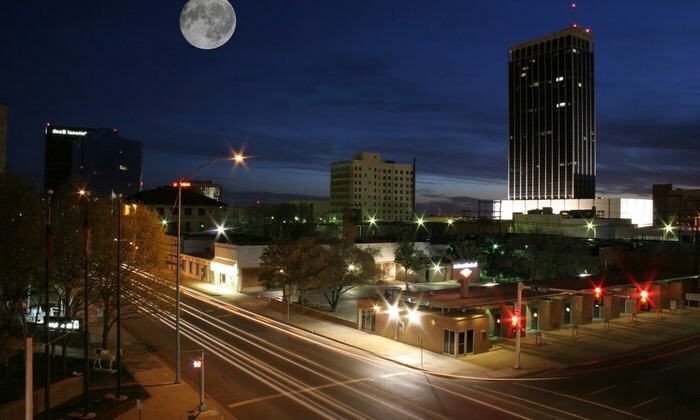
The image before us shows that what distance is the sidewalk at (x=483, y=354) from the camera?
22.0m

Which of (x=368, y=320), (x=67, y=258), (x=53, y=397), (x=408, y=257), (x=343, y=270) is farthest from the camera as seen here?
(x=408, y=257)

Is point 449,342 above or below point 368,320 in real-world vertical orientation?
below

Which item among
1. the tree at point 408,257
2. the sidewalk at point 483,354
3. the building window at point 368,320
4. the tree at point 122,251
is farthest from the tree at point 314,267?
the tree at point 122,251

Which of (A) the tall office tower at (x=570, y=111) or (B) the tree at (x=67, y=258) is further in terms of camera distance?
(A) the tall office tower at (x=570, y=111)

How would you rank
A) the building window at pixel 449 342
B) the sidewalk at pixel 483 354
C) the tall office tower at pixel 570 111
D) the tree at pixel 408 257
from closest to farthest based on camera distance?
the sidewalk at pixel 483 354 < the building window at pixel 449 342 < the tree at pixel 408 257 < the tall office tower at pixel 570 111

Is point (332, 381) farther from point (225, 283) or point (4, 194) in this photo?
point (225, 283)

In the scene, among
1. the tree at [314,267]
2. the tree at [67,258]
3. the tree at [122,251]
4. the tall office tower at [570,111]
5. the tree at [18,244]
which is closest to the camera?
the tree at [18,244]

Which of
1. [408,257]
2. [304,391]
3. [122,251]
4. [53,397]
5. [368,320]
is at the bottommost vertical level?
[304,391]

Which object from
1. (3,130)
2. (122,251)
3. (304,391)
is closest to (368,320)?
(304,391)

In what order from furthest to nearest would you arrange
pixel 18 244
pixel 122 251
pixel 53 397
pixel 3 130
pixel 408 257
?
pixel 408 257 < pixel 3 130 < pixel 122 251 < pixel 18 244 < pixel 53 397

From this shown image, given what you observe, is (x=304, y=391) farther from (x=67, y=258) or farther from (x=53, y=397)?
(x=67, y=258)

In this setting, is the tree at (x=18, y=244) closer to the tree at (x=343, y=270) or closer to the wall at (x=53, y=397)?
the wall at (x=53, y=397)

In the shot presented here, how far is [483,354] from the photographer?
102 feet

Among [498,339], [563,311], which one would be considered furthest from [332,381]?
[563,311]
